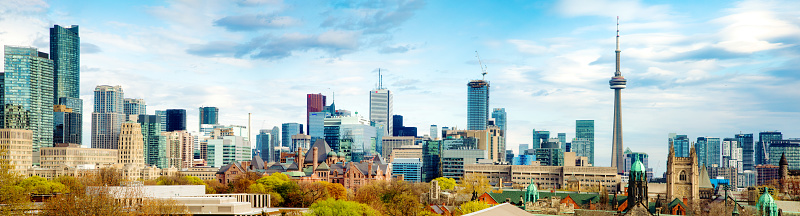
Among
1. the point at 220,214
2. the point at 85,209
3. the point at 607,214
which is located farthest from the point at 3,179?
the point at 607,214

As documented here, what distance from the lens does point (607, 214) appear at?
112188 mm

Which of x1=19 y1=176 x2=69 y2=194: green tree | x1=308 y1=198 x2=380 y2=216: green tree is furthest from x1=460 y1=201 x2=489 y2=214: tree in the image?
x1=19 y1=176 x2=69 y2=194: green tree

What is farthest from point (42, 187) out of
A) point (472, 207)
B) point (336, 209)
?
point (472, 207)

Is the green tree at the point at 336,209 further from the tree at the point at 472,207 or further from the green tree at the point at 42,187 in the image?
the green tree at the point at 42,187

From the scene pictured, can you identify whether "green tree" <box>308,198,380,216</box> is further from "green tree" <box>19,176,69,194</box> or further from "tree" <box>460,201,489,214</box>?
"green tree" <box>19,176,69,194</box>

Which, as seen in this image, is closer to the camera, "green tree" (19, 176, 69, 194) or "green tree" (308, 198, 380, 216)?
"green tree" (308, 198, 380, 216)

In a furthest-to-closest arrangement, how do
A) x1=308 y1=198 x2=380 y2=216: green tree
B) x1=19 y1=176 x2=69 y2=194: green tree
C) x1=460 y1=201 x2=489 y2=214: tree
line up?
x1=19 y1=176 x2=69 y2=194: green tree, x1=460 y1=201 x2=489 y2=214: tree, x1=308 y1=198 x2=380 y2=216: green tree

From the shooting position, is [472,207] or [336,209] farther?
[472,207]

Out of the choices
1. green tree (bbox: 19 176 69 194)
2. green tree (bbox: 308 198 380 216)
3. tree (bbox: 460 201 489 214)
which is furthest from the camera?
green tree (bbox: 19 176 69 194)

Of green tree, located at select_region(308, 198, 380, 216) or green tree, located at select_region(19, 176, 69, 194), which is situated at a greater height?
green tree, located at select_region(308, 198, 380, 216)

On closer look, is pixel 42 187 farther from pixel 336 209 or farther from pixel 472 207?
pixel 472 207

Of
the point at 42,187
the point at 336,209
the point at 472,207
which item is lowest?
the point at 472,207

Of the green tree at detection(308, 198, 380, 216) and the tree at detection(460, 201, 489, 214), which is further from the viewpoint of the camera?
the tree at detection(460, 201, 489, 214)

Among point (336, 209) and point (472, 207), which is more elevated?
point (336, 209)
